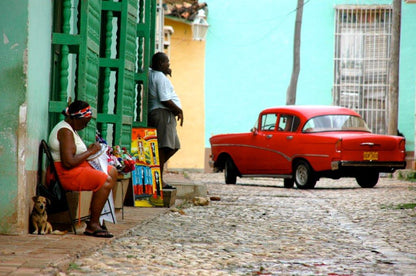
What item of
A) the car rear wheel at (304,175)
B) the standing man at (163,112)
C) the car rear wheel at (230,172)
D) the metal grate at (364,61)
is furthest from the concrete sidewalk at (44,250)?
the metal grate at (364,61)

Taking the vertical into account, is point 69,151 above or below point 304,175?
above

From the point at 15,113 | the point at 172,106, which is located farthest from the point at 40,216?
the point at 172,106

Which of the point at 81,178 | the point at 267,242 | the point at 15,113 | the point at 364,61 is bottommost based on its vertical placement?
the point at 267,242

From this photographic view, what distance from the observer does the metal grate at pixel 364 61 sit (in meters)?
28.6

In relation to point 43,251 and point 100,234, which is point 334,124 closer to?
point 100,234

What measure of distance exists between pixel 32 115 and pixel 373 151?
34.6 feet

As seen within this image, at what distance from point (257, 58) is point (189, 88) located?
2.42 m

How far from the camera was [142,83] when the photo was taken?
36.0ft

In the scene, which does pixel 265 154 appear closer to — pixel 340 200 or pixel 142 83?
pixel 340 200

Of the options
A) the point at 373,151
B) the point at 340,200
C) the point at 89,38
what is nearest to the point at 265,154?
the point at 373,151

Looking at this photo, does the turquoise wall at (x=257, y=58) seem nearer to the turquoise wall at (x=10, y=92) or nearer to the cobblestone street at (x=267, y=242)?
the cobblestone street at (x=267, y=242)

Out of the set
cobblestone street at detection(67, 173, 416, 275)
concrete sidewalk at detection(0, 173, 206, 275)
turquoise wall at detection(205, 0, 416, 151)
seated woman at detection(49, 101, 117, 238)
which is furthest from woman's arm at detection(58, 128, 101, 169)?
turquoise wall at detection(205, 0, 416, 151)

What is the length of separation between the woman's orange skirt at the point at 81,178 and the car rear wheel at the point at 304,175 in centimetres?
1012

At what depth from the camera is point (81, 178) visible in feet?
23.7
